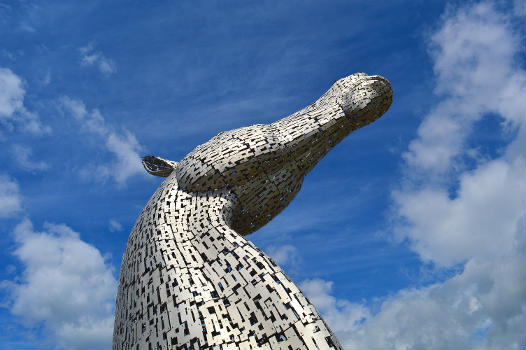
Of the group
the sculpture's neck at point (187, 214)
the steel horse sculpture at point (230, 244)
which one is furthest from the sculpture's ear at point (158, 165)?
the sculpture's neck at point (187, 214)

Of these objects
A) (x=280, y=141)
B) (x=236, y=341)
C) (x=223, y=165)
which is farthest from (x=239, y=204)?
(x=236, y=341)

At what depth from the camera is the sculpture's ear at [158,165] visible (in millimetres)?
7367

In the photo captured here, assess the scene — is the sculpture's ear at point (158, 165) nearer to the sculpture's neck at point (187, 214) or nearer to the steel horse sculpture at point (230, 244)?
the steel horse sculpture at point (230, 244)

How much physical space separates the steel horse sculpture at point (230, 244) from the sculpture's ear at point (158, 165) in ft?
0.18

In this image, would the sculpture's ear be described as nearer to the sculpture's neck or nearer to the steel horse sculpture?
the steel horse sculpture

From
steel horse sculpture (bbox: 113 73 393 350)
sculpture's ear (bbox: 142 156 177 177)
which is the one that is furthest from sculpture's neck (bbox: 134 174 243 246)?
sculpture's ear (bbox: 142 156 177 177)

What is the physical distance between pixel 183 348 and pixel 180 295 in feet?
1.75

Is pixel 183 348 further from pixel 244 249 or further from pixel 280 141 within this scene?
pixel 280 141

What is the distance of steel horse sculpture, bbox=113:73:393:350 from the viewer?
4199mm

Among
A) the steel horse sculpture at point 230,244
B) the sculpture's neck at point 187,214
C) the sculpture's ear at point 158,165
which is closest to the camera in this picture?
the steel horse sculpture at point 230,244

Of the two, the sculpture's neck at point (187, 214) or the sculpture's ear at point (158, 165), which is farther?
the sculpture's ear at point (158, 165)

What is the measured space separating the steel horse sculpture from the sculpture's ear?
0.18 feet

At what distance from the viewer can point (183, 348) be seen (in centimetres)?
412

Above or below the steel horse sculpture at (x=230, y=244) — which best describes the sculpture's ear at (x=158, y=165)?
above
